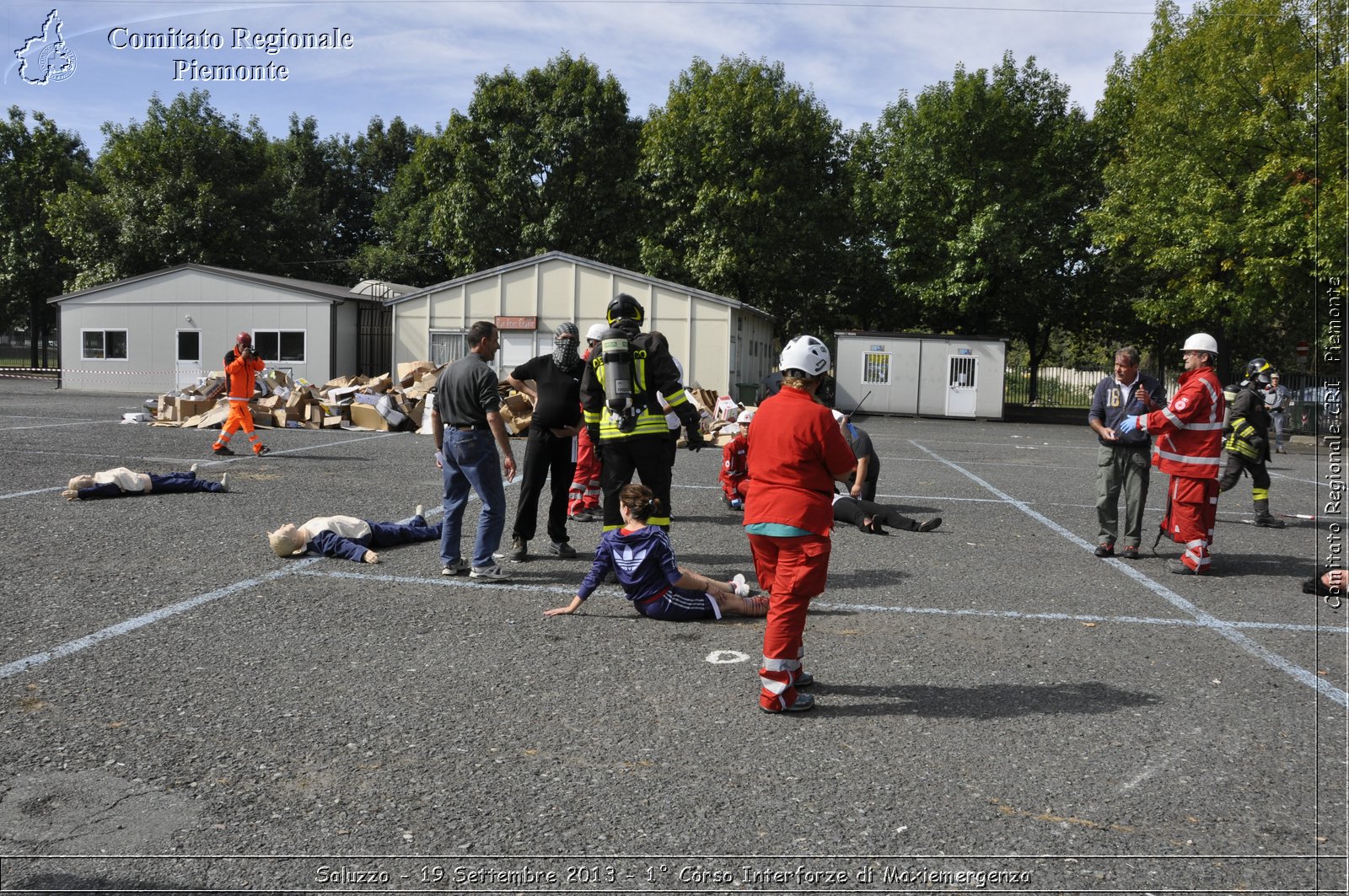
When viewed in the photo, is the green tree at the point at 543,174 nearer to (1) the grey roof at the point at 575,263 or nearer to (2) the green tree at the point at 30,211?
(1) the grey roof at the point at 575,263

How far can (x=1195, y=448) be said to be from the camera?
26.1 ft

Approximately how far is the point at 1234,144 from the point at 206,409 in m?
26.4

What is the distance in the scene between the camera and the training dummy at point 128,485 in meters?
9.90

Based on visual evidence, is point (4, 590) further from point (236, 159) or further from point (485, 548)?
point (236, 159)

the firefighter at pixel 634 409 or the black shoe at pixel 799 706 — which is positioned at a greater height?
the firefighter at pixel 634 409

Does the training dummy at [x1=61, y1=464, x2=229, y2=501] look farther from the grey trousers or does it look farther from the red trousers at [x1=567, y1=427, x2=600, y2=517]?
the grey trousers

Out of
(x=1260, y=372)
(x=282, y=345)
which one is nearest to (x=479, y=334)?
(x=1260, y=372)

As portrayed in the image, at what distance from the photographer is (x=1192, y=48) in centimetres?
2881

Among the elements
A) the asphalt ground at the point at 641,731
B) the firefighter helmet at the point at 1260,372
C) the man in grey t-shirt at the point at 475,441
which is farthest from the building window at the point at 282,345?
the firefighter helmet at the point at 1260,372

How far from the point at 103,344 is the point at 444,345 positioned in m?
12.7

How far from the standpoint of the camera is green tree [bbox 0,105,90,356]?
51219 mm

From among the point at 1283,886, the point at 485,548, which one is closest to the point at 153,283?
the point at 485,548

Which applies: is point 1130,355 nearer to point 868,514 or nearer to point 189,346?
point 868,514

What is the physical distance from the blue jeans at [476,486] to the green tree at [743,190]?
1288 inches
